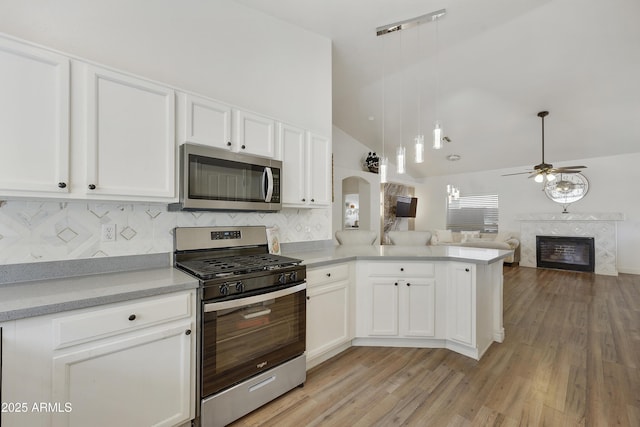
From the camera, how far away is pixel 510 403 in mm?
1838

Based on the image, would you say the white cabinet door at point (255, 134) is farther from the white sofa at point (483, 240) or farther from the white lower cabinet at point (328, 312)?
the white sofa at point (483, 240)

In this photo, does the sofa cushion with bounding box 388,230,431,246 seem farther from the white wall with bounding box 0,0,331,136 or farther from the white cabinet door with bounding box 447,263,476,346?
the white wall with bounding box 0,0,331,136

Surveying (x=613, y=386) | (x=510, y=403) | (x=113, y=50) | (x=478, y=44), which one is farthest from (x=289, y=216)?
(x=478, y=44)

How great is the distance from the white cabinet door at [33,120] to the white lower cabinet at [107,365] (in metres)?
Answer: 0.66

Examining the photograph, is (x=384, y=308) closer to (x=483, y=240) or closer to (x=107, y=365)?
(x=107, y=365)

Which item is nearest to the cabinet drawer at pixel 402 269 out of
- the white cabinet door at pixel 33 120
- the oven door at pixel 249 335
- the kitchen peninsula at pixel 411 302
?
the kitchen peninsula at pixel 411 302

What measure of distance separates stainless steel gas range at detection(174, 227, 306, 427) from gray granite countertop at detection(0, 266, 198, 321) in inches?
6.9

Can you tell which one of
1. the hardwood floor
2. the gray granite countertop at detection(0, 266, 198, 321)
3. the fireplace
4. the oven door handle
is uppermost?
the gray granite countertop at detection(0, 266, 198, 321)

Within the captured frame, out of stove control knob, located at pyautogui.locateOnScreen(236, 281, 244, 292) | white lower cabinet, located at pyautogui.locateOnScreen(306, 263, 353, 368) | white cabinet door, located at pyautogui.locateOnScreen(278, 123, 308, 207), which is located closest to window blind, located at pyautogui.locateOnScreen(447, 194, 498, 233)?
white lower cabinet, located at pyautogui.locateOnScreen(306, 263, 353, 368)

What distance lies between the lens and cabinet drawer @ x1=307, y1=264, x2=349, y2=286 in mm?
2150

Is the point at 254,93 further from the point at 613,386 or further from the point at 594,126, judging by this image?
the point at 594,126

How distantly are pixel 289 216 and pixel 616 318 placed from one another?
4.27m

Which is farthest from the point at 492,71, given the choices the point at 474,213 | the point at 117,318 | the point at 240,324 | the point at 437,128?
the point at 117,318

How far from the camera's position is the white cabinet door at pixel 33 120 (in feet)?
4.05
